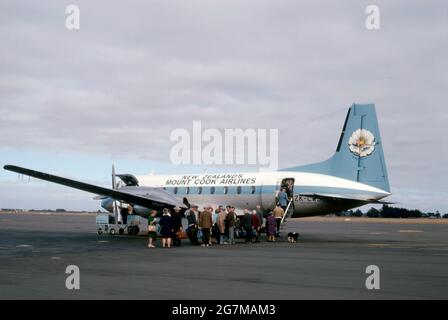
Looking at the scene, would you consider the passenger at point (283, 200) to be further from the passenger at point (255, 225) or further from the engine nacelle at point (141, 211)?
the engine nacelle at point (141, 211)

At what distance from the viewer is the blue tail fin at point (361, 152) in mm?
27656

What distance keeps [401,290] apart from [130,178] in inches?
1057

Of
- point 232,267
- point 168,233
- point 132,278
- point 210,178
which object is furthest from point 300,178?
point 132,278

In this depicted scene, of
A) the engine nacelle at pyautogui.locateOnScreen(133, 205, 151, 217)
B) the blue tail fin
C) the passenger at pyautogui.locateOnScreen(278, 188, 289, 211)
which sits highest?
the blue tail fin

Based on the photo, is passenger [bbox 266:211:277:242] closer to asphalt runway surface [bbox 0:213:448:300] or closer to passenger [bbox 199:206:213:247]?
passenger [bbox 199:206:213:247]

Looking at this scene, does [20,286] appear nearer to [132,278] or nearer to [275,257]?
[132,278]

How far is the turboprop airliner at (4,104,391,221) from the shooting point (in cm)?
2744

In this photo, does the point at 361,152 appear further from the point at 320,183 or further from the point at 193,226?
the point at 193,226

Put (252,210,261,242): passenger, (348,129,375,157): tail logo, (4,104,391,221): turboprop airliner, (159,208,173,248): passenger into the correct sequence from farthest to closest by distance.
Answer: (348,129,375,157): tail logo
(4,104,391,221): turboprop airliner
(252,210,261,242): passenger
(159,208,173,248): passenger

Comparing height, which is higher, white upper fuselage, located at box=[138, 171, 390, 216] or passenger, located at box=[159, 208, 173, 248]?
white upper fuselage, located at box=[138, 171, 390, 216]

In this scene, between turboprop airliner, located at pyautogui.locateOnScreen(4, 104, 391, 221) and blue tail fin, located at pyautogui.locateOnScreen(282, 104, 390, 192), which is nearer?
turboprop airliner, located at pyautogui.locateOnScreen(4, 104, 391, 221)

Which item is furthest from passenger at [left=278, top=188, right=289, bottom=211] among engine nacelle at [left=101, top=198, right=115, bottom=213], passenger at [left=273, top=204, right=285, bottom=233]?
engine nacelle at [left=101, top=198, right=115, bottom=213]

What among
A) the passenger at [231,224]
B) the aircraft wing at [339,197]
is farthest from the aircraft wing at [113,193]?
→ the aircraft wing at [339,197]

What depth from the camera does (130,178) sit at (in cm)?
3575
